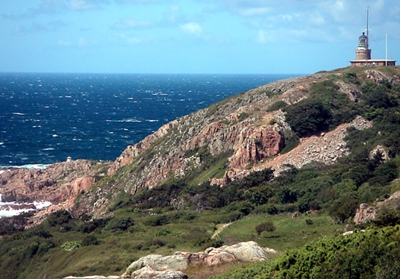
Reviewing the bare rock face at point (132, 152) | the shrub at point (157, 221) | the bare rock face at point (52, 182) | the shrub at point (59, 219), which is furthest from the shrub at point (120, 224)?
the bare rock face at point (132, 152)

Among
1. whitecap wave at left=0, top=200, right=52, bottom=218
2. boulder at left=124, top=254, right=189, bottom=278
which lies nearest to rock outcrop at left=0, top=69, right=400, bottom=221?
whitecap wave at left=0, top=200, right=52, bottom=218

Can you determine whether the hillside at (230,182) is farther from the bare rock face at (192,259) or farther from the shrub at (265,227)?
the bare rock face at (192,259)

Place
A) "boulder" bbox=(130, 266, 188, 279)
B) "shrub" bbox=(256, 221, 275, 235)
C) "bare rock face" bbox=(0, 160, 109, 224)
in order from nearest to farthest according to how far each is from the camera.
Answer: "boulder" bbox=(130, 266, 188, 279), "shrub" bbox=(256, 221, 275, 235), "bare rock face" bbox=(0, 160, 109, 224)

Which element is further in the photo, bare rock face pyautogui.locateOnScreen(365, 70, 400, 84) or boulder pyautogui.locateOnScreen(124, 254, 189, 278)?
bare rock face pyautogui.locateOnScreen(365, 70, 400, 84)

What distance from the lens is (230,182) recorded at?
5084 centimetres

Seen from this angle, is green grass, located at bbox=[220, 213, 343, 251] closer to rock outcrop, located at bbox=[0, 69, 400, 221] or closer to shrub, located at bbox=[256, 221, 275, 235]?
shrub, located at bbox=[256, 221, 275, 235]

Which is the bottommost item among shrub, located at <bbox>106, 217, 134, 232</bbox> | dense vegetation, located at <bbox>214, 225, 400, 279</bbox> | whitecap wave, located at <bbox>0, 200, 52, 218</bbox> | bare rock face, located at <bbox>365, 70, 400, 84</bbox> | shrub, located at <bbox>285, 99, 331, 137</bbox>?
whitecap wave, located at <bbox>0, 200, 52, 218</bbox>

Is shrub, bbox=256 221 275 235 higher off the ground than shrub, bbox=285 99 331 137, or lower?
lower

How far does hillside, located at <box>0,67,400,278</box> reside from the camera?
116 ft

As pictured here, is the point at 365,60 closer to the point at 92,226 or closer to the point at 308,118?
the point at 308,118

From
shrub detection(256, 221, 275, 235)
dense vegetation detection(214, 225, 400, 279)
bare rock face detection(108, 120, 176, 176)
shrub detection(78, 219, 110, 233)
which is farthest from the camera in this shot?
bare rock face detection(108, 120, 176, 176)

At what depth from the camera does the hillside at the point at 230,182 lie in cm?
3528

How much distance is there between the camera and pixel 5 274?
35844mm

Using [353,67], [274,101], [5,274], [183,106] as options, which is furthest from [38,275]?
[183,106]
